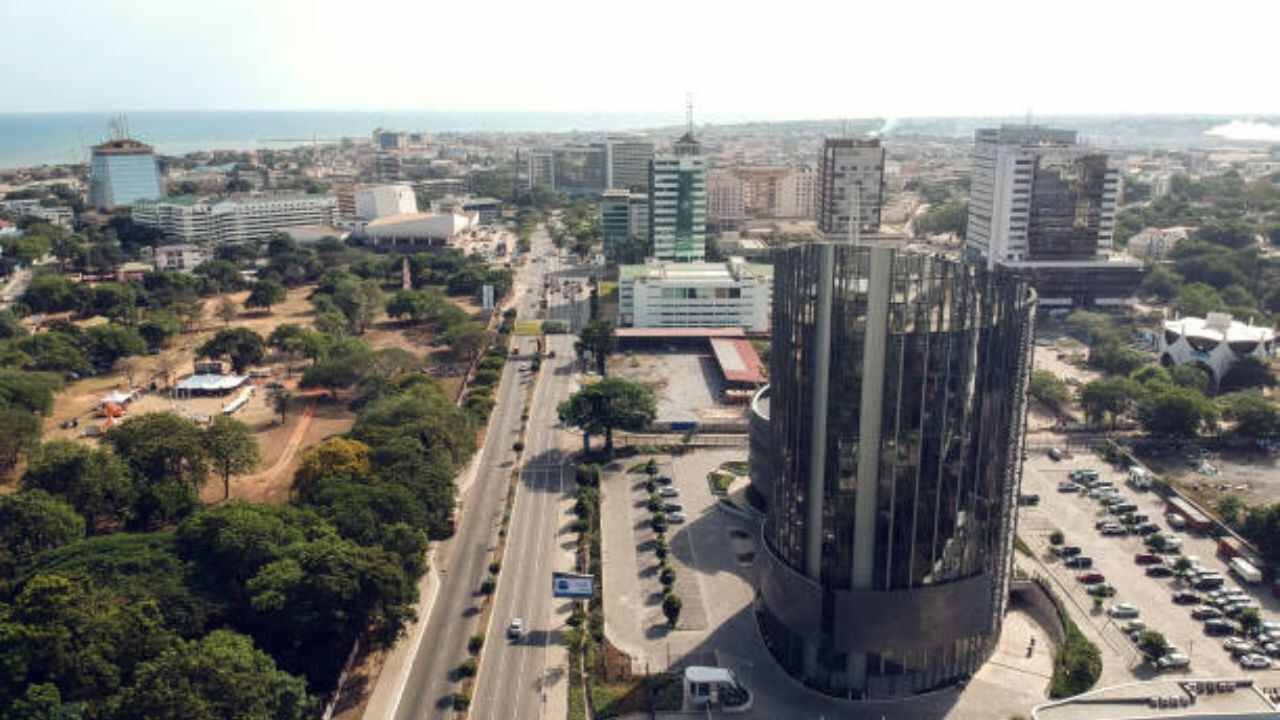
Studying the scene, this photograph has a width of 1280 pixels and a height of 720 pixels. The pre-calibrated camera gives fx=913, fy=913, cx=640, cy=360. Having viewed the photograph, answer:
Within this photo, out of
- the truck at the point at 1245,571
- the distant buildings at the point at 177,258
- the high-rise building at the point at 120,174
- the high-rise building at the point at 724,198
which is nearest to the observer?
the truck at the point at 1245,571

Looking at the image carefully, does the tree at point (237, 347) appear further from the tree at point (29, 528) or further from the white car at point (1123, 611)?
the white car at point (1123, 611)

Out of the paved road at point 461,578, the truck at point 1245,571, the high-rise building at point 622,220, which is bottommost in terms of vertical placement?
the paved road at point 461,578

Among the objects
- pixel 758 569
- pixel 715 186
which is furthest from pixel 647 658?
pixel 715 186

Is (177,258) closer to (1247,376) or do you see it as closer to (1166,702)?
(1247,376)

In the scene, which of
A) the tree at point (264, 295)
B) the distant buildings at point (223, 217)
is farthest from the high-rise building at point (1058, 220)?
the distant buildings at point (223, 217)

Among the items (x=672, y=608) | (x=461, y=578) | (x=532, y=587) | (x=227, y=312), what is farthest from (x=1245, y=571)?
(x=227, y=312)

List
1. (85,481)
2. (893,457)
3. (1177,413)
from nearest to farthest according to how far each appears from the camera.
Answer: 1. (893,457)
2. (85,481)
3. (1177,413)
